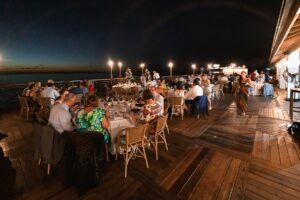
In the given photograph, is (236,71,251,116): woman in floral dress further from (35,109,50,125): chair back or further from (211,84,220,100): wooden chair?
(35,109,50,125): chair back

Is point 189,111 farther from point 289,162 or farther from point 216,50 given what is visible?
point 216,50

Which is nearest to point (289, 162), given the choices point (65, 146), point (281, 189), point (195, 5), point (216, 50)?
point (281, 189)

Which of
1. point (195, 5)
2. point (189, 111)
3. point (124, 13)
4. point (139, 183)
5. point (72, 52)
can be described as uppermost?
point (195, 5)

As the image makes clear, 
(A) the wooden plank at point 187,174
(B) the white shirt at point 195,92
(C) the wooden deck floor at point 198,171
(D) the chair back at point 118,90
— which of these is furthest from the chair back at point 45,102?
(A) the wooden plank at point 187,174

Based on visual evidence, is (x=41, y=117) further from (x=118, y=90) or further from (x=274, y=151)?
(x=118, y=90)

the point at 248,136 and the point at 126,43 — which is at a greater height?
the point at 126,43

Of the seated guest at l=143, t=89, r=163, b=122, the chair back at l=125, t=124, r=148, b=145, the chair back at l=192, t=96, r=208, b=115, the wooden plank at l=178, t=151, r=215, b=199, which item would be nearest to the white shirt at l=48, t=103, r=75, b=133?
the chair back at l=125, t=124, r=148, b=145

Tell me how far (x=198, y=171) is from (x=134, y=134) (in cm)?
112

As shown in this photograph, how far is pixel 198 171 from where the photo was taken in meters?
2.68

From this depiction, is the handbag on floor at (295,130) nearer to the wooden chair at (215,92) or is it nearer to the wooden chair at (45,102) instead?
the wooden chair at (215,92)

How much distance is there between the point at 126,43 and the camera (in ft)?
93.0

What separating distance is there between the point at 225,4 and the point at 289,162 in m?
19.8

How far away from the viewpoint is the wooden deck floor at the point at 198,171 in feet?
7.30

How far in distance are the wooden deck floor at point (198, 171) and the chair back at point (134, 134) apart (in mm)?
485
